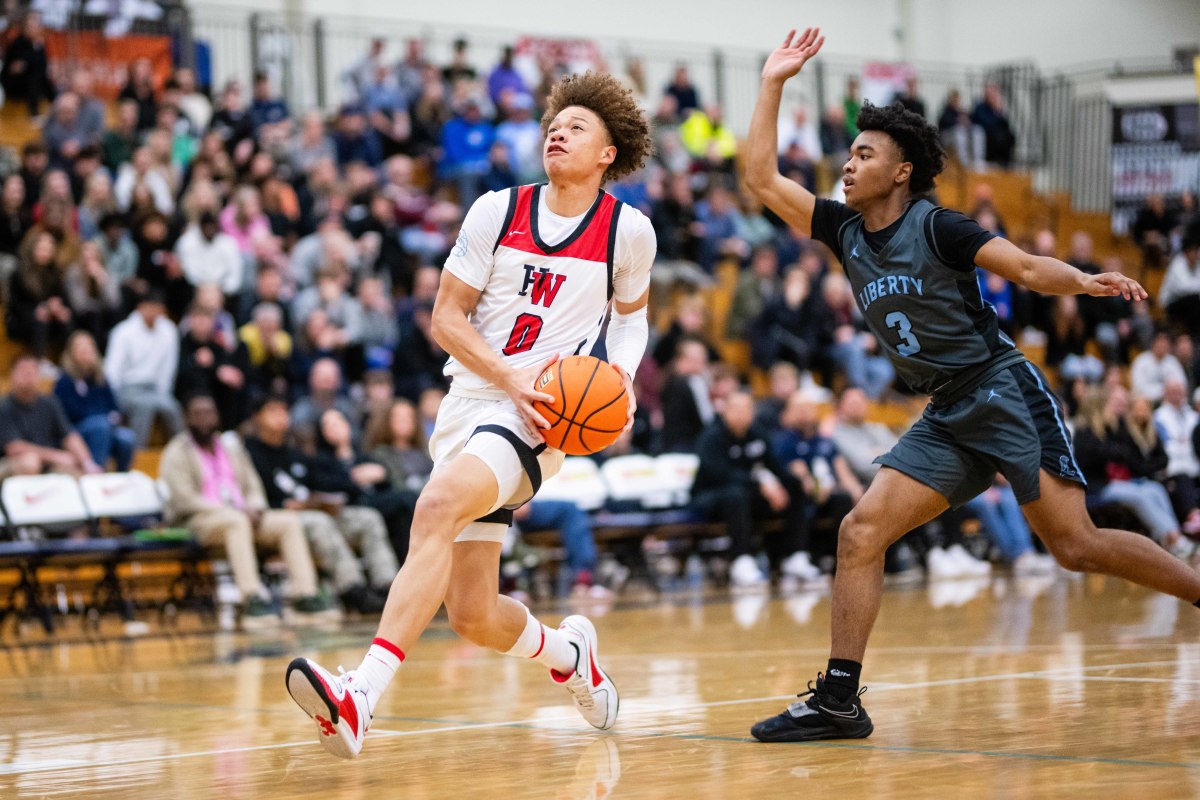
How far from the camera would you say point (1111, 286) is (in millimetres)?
4840

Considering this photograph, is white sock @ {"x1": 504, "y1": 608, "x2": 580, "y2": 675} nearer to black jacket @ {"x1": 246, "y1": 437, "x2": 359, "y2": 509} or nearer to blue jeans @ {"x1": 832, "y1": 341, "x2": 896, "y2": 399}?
black jacket @ {"x1": 246, "y1": 437, "x2": 359, "y2": 509}

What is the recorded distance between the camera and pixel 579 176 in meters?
5.44

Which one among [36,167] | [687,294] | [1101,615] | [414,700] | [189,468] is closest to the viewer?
[414,700]

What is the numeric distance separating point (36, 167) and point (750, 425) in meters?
6.98

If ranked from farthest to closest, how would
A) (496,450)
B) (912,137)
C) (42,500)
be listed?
(42,500) < (912,137) < (496,450)

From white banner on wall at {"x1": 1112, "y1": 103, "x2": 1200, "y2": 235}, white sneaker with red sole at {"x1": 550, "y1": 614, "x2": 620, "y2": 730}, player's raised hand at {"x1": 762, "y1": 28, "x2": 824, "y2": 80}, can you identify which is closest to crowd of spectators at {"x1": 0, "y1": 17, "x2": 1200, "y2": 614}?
white banner on wall at {"x1": 1112, "y1": 103, "x2": 1200, "y2": 235}

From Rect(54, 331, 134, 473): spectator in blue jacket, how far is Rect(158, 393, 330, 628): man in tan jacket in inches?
38.5

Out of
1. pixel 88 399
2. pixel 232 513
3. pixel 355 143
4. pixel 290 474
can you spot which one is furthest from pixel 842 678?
pixel 355 143

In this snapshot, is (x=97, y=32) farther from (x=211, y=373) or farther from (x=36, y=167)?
(x=211, y=373)

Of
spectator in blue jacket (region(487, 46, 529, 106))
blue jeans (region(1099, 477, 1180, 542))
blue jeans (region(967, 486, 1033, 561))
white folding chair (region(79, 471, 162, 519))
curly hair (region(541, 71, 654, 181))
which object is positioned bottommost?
blue jeans (region(967, 486, 1033, 561))

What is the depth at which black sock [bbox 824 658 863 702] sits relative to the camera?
203 inches

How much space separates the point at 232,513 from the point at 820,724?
24.7ft

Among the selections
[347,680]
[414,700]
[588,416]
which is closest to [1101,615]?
[414,700]

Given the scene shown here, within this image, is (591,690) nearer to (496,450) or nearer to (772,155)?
(496,450)
